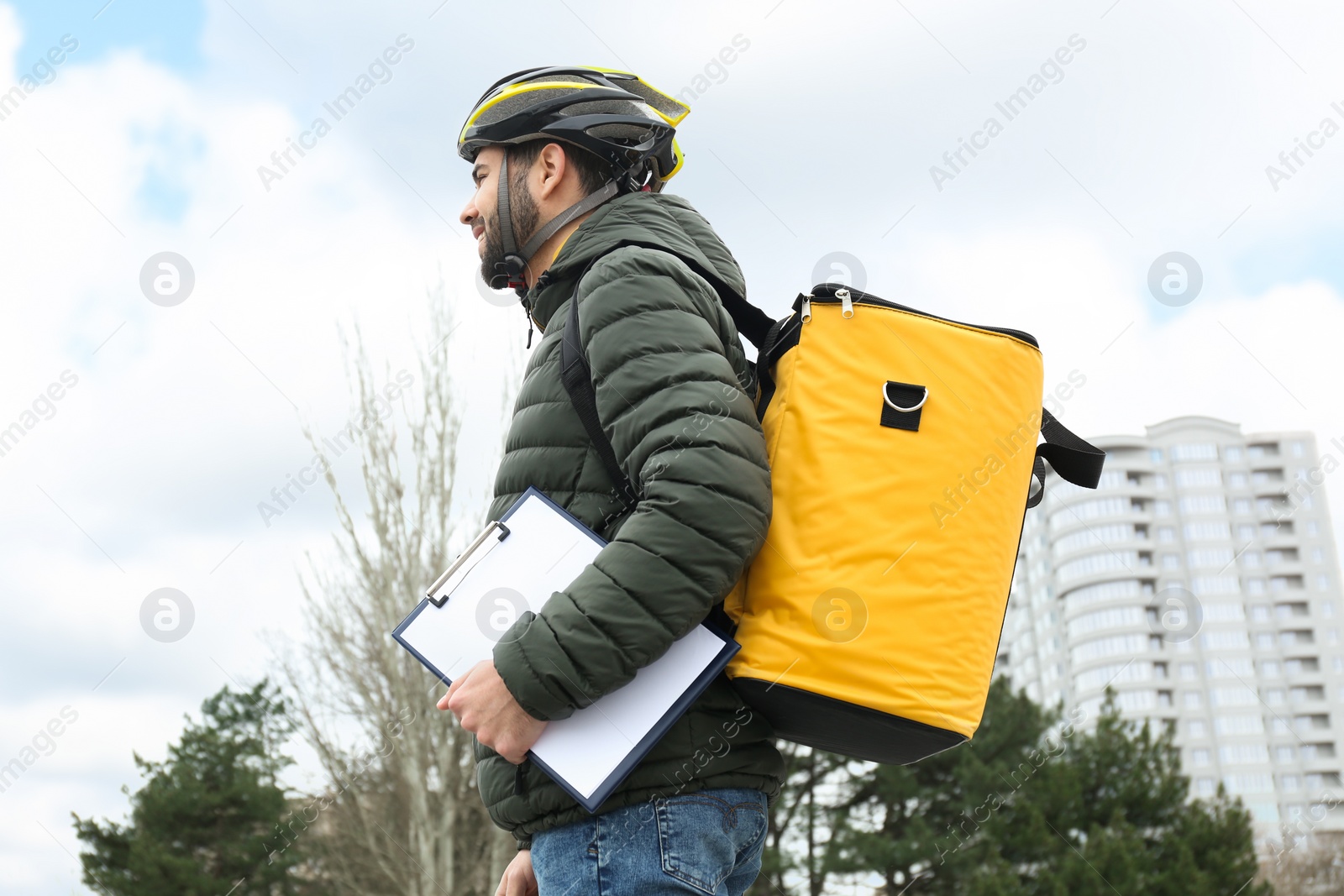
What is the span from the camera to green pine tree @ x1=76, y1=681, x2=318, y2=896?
56.0 feet

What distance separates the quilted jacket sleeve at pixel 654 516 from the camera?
4.33 feet

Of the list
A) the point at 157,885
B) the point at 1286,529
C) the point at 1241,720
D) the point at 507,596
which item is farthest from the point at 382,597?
the point at 1286,529

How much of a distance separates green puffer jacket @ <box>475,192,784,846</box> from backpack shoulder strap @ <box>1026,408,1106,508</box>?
0.49 metres

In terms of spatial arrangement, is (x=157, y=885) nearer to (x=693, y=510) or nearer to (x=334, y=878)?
(x=334, y=878)

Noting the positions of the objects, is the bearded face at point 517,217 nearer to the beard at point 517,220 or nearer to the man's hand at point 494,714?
the beard at point 517,220

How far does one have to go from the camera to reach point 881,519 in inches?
55.0

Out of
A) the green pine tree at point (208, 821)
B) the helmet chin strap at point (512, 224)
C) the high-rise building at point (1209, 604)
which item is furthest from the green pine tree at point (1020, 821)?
the high-rise building at point (1209, 604)

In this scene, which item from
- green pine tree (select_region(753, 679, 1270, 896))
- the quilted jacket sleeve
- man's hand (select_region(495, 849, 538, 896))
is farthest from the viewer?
green pine tree (select_region(753, 679, 1270, 896))

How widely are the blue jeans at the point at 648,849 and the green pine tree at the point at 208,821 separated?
54.6ft

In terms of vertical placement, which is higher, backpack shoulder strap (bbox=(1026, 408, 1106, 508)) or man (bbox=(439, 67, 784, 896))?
backpack shoulder strap (bbox=(1026, 408, 1106, 508))

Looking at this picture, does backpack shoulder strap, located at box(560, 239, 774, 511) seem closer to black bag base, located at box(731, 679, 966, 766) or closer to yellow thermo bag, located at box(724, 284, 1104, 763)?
yellow thermo bag, located at box(724, 284, 1104, 763)

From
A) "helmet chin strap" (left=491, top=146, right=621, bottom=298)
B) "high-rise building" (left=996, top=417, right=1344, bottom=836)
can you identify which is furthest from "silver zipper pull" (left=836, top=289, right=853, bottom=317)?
"high-rise building" (left=996, top=417, right=1344, bottom=836)

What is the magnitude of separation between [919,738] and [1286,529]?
87.3m

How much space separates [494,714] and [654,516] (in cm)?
33
